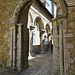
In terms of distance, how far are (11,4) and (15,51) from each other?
2.48 metres

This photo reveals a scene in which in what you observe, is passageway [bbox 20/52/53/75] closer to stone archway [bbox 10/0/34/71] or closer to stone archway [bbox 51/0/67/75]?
stone archway [bbox 10/0/34/71]

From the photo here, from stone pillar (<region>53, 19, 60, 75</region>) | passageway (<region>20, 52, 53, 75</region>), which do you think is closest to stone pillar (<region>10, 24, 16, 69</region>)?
passageway (<region>20, 52, 53, 75</region>)

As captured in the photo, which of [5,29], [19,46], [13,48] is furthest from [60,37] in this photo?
[5,29]

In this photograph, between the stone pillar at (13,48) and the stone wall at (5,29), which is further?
the stone wall at (5,29)

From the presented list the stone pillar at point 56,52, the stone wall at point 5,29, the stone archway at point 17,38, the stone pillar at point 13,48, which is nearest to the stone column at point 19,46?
the stone archway at point 17,38

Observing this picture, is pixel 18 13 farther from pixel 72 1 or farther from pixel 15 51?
pixel 72 1

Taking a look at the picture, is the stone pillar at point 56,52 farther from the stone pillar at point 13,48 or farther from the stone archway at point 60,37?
the stone pillar at point 13,48

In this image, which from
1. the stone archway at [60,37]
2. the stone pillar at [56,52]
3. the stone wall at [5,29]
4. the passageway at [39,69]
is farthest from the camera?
the stone wall at [5,29]

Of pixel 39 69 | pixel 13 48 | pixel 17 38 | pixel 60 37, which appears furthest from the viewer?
pixel 39 69

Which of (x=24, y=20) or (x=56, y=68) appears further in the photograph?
(x=24, y=20)

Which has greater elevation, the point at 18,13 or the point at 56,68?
the point at 18,13

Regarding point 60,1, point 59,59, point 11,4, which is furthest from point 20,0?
point 59,59

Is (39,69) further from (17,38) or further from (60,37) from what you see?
(60,37)

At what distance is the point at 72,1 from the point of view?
3426 mm
